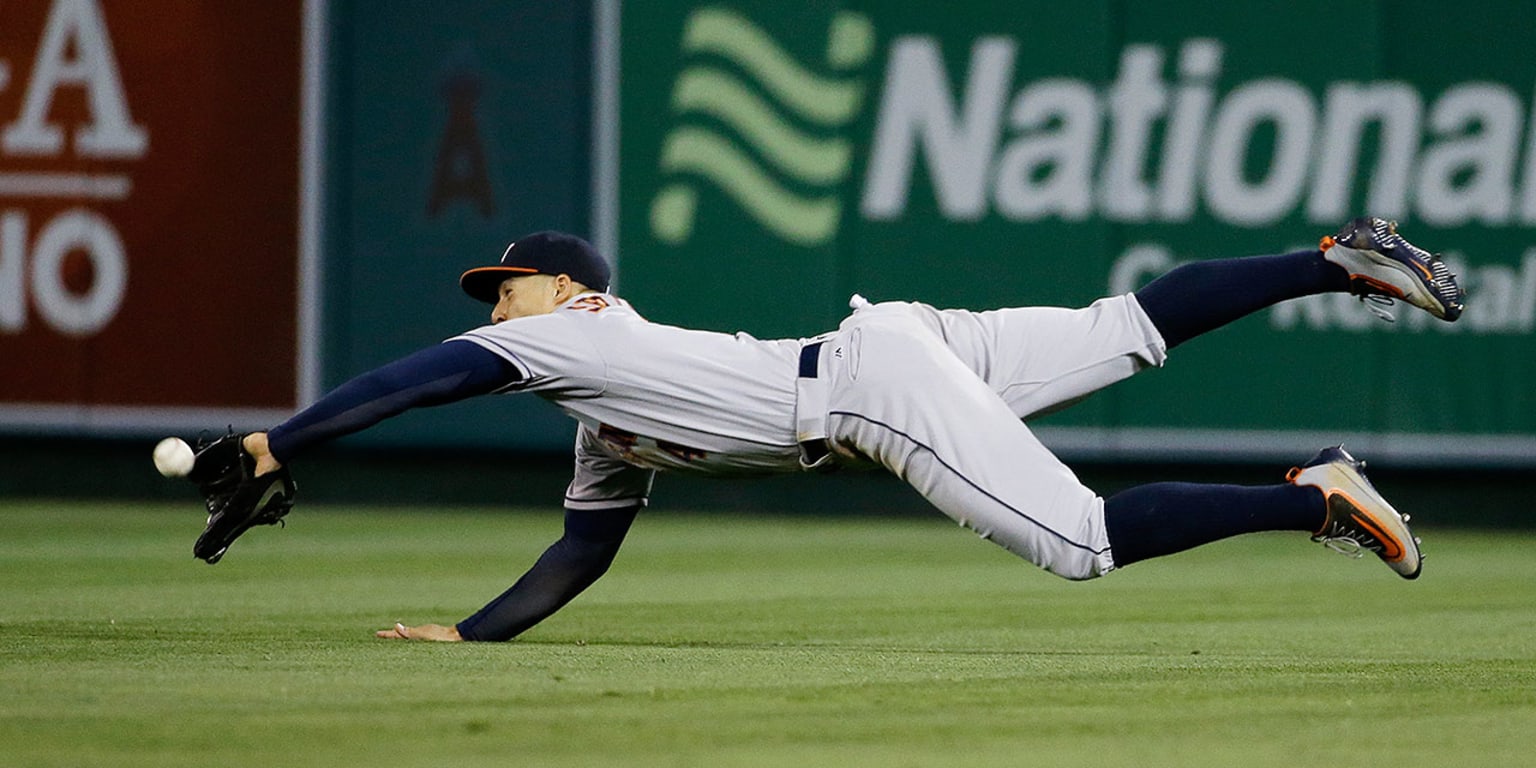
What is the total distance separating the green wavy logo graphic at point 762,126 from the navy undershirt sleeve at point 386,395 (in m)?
7.66

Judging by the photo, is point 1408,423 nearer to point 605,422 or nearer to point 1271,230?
point 1271,230

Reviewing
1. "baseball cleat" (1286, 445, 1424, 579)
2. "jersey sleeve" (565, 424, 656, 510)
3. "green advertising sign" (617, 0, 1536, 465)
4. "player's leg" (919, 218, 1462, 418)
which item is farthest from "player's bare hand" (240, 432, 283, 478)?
"green advertising sign" (617, 0, 1536, 465)

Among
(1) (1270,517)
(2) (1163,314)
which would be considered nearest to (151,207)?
(2) (1163,314)

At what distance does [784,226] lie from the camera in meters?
12.8

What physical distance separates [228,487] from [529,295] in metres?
0.94

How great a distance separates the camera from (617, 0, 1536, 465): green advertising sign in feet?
39.4

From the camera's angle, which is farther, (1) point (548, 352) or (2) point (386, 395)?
(1) point (548, 352)

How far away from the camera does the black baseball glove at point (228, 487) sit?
507 cm


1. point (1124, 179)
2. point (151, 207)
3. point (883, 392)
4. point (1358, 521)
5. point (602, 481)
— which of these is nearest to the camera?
point (1358, 521)

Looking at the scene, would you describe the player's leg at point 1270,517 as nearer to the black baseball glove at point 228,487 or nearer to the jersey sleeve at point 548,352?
the jersey sleeve at point 548,352

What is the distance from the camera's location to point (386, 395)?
5.06 meters

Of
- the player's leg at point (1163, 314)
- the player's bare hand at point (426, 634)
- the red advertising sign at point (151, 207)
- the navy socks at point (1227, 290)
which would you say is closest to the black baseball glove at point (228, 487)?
the player's bare hand at point (426, 634)

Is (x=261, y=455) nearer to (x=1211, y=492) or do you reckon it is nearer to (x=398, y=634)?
(x=398, y=634)

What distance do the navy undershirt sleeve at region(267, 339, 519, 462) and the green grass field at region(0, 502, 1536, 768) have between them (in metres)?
0.55
